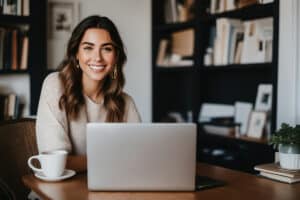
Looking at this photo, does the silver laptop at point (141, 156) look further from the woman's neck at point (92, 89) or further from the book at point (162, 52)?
the book at point (162, 52)

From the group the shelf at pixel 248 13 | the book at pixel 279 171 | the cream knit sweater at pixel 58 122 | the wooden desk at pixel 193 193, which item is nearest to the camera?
the wooden desk at pixel 193 193

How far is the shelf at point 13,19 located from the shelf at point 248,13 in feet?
4.21

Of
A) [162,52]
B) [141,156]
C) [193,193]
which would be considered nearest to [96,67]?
[141,156]

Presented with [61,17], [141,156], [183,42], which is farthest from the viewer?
[183,42]

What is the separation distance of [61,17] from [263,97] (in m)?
1.67

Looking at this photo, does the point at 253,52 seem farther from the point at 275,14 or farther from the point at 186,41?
the point at 186,41

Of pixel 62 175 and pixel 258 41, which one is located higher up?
pixel 258 41

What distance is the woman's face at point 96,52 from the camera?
1900 mm

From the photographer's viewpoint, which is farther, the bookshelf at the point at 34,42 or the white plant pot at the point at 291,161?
the bookshelf at the point at 34,42

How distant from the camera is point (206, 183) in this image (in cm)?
148

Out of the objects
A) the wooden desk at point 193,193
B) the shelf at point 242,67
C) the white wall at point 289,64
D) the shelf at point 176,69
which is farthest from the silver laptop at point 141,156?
the shelf at point 176,69

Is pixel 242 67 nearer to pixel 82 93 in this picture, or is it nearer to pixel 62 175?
pixel 82 93

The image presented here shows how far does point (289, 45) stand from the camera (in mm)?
2451

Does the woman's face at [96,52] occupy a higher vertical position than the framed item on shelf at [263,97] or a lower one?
higher
